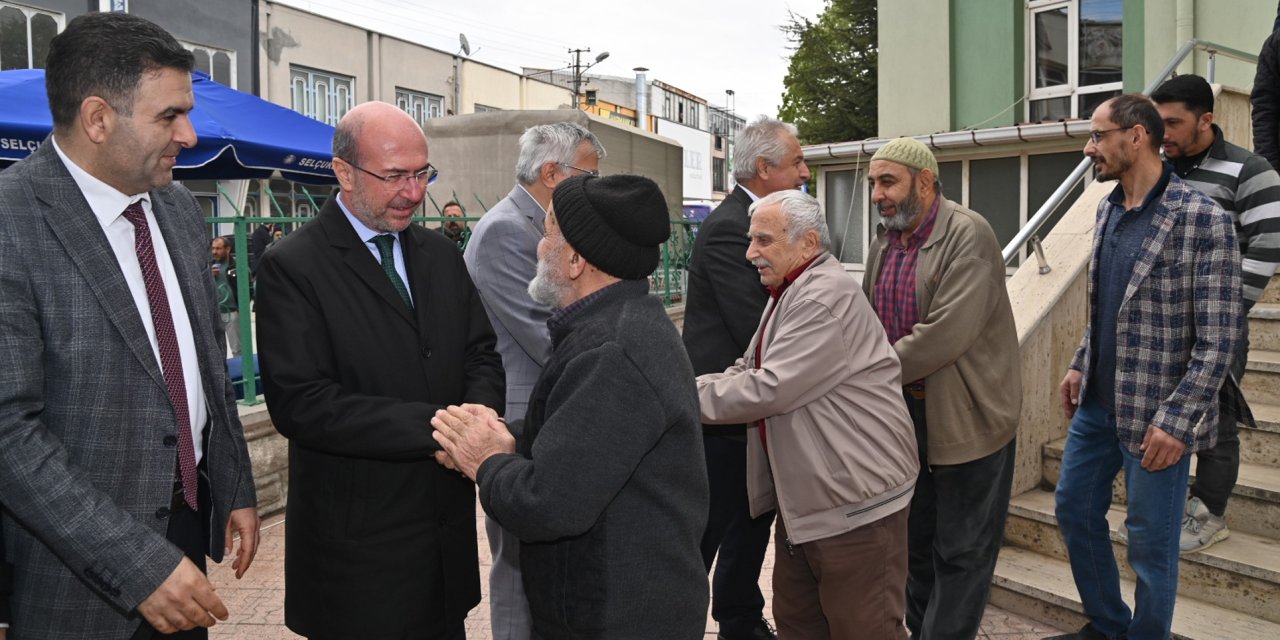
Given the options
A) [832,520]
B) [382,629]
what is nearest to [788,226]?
[832,520]

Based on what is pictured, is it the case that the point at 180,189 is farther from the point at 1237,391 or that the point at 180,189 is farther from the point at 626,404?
the point at 1237,391

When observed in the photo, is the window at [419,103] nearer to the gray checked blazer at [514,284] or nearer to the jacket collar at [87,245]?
the gray checked blazer at [514,284]

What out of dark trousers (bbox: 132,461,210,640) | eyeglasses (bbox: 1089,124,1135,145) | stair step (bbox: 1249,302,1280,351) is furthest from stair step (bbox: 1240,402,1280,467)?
dark trousers (bbox: 132,461,210,640)

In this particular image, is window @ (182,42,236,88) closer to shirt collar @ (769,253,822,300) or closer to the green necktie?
the green necktie

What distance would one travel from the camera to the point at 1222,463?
3.77 m

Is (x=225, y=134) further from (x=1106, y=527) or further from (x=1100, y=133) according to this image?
(x=1106, y=527)

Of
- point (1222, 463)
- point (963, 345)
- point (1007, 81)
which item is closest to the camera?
point (963, 345)

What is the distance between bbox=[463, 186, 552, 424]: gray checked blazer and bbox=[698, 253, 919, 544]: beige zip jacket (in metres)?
0.67

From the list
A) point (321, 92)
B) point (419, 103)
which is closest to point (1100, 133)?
point (321, 92)

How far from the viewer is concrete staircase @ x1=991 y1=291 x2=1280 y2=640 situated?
3779mm

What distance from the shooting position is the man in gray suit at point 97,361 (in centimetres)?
188

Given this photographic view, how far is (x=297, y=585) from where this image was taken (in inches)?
100

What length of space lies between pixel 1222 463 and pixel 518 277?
2946 mm

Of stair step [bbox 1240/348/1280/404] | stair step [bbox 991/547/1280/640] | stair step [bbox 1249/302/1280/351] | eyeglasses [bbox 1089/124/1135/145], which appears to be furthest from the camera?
stair step [bbox 1249/302/1280/351]
